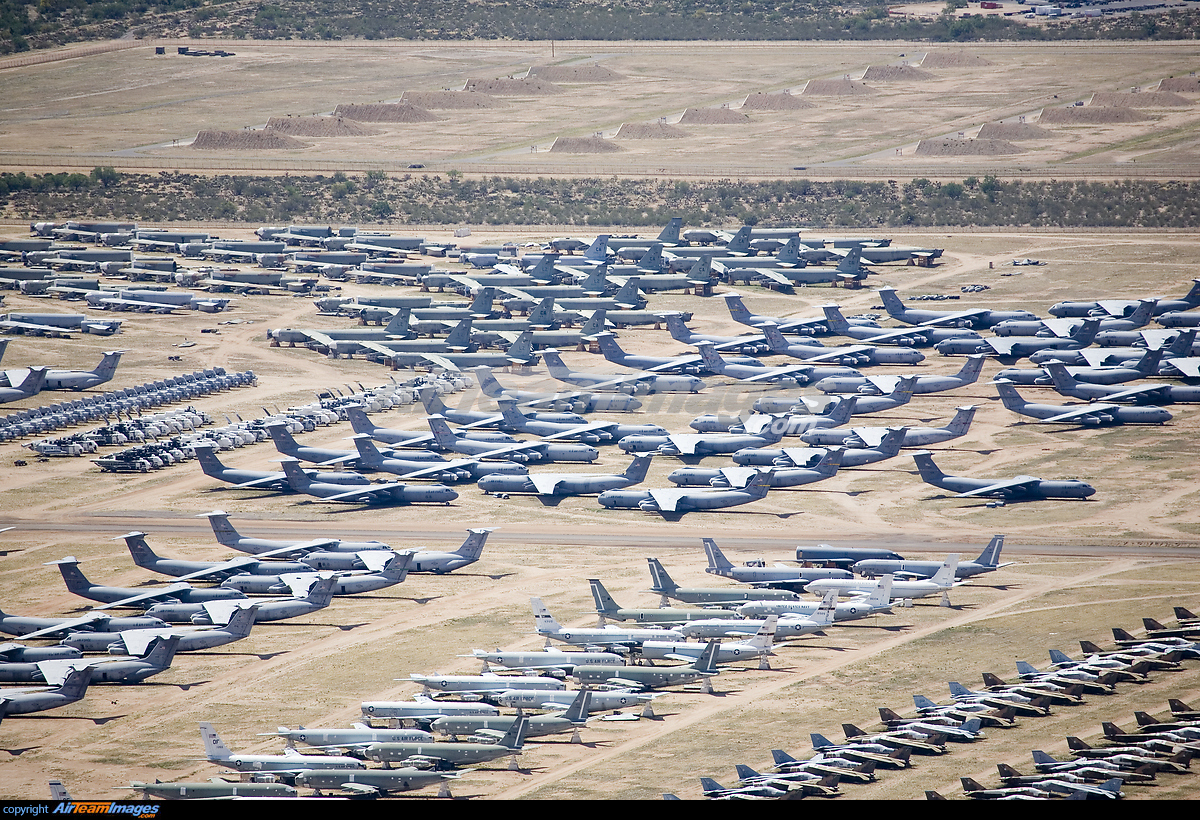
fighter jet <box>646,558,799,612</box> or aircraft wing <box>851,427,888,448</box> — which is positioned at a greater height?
fighter jet <box>646,558,799,612</box>

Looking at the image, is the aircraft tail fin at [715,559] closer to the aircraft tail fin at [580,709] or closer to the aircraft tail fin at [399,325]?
the aircraft tail fin at [580,709]

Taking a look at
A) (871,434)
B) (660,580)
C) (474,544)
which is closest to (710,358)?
(871,434)

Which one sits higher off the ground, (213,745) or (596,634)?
(213,745)

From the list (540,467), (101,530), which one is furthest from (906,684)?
(101,530)

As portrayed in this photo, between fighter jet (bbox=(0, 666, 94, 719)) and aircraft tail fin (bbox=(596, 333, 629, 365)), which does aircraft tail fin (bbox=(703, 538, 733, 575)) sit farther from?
aircraft tail fin (bbox=(596, 333, 629, 365))

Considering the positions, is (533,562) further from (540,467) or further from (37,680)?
(37,680)

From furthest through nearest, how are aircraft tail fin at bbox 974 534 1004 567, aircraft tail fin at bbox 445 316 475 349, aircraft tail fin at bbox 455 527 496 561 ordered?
aircraft tail fin at bbox 445 316 475 349, aircraft tail fin at bbox 455 527 496 561, aircraft tail fin at bbox 974 534 1004 567

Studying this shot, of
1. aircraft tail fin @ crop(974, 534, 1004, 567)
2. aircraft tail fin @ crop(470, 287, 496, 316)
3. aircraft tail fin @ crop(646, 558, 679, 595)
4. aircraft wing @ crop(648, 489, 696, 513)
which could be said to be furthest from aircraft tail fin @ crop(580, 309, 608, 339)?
aircraft tail fin @ crop(974, 534, 1004, 567)

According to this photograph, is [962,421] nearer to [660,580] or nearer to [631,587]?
[631,587]
